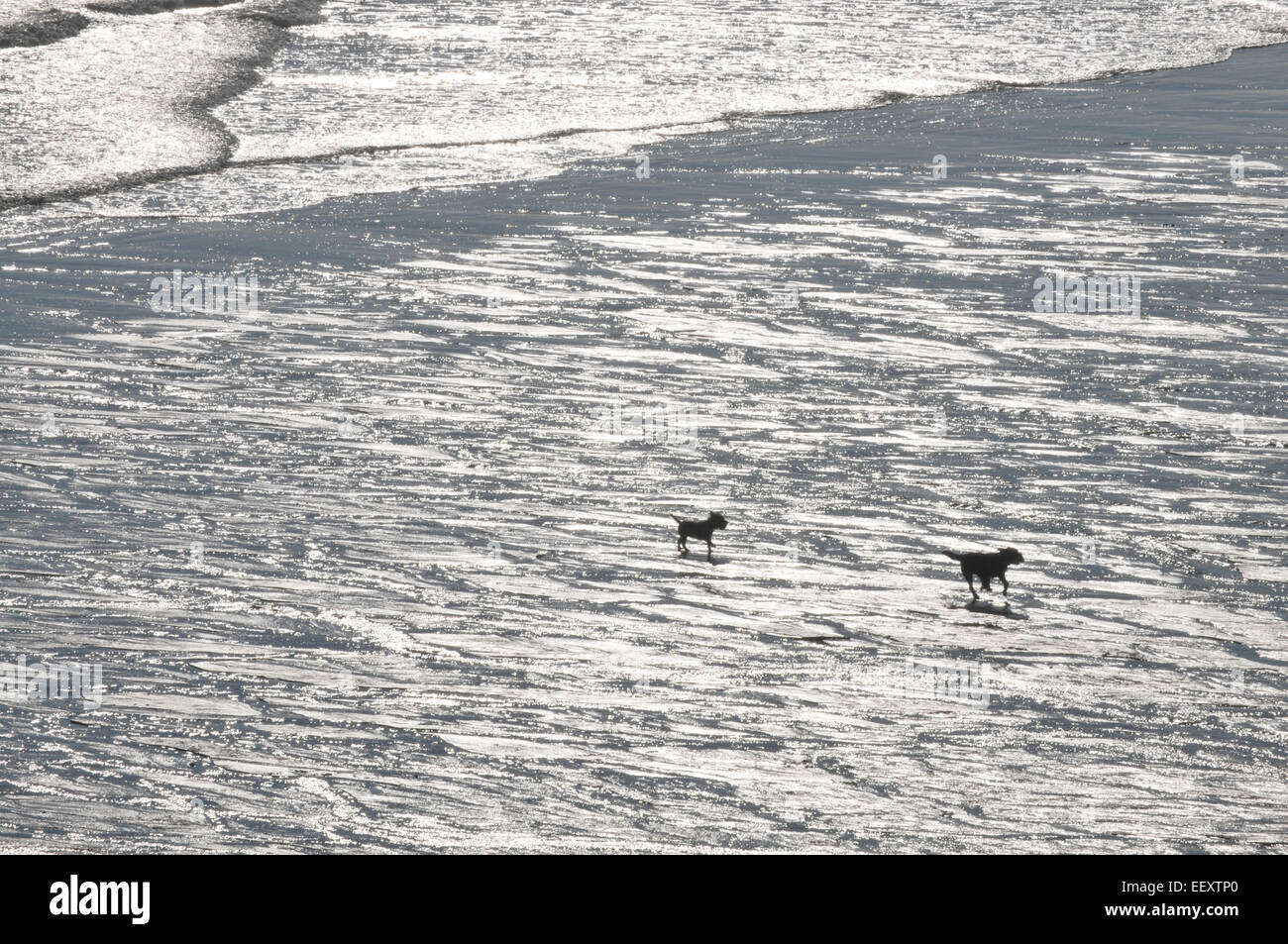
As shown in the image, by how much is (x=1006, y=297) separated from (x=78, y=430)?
650cm

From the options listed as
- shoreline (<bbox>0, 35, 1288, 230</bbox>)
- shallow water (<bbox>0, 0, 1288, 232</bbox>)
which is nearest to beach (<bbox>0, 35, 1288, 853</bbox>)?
shoreline (<bbox>0, 35, 1288, 230</bbox>)

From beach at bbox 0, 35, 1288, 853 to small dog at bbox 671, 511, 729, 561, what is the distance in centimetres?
16

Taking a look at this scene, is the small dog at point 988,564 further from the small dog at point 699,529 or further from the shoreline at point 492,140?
the shoreline at point 492,140

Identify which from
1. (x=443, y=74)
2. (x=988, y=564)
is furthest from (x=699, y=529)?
A: (x=443, y=74)

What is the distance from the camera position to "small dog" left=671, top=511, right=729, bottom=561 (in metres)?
8.82

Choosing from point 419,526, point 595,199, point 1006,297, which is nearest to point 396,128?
point 595,199

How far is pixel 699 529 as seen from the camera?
28.9ft

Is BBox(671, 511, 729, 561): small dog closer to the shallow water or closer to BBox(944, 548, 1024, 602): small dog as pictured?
BBox(944, 548, 1024, 602): small dog

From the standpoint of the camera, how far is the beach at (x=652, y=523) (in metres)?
6.77

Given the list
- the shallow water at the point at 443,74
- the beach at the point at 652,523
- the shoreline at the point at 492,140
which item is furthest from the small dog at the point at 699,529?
the shallow water at the point at 443,74

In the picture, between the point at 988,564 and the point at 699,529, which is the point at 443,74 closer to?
the point at 699,529

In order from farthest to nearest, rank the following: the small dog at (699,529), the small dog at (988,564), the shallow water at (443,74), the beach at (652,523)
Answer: the shallow water at (443,74)
the small dog at (699,529)
the small dog at (988,564)
the beach at (652,523)

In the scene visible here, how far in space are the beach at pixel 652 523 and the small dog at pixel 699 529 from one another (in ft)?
0.52
